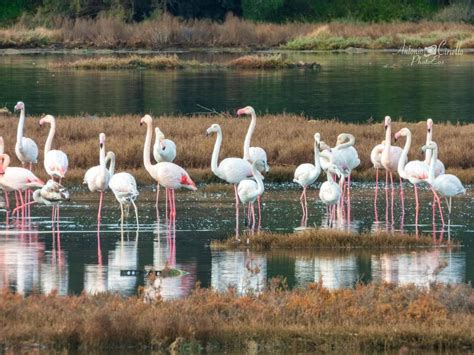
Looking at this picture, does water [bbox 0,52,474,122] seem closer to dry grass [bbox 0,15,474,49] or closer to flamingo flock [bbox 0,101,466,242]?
dry grass [bbox 0,15,474,49]

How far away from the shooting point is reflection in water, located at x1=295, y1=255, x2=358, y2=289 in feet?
44.3

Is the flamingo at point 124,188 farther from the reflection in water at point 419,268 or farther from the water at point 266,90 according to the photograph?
the water at point 266,90

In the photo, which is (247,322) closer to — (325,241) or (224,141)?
(325,241)

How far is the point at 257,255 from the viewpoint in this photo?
15180mm

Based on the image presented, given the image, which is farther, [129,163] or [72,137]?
[72,137]

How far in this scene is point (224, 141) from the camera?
24047mm

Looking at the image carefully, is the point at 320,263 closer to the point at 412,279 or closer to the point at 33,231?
the point at 412,279

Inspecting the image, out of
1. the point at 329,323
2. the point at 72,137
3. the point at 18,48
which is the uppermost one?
the point at 18,48

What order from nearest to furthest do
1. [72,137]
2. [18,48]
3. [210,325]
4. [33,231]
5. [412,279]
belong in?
[210,325]
[412,279]
[33,231]
[72,137]
[18,48]

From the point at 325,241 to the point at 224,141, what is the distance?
8566 mm

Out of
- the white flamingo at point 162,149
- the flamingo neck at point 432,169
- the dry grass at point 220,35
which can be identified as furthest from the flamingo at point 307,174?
the dry grass at point 220,35

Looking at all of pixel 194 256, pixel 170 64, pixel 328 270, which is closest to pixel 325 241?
pixel 328 270

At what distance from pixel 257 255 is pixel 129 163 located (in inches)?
309

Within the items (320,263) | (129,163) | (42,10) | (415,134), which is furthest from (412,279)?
(42,10)
